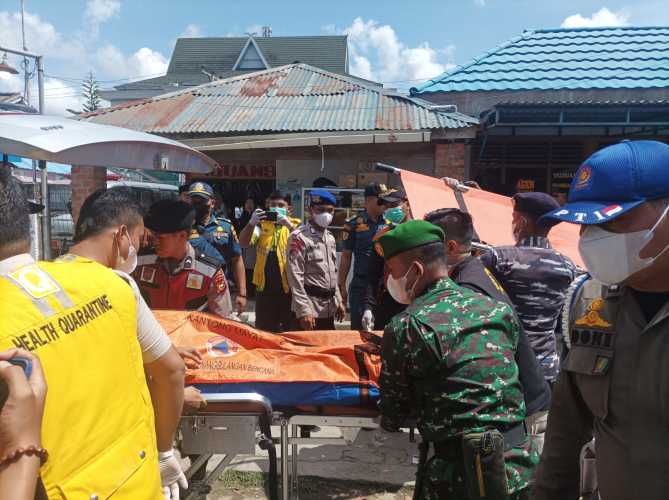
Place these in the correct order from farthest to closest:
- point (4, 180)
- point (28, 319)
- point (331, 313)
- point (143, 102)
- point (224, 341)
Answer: point (143, 102)
point (331, 313)
point (224, 341)
point (4, 180)
point (28, 319)

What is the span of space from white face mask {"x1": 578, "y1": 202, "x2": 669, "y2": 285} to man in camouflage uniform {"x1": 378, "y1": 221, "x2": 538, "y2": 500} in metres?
0.54

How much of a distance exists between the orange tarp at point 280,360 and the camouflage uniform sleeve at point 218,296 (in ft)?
1.76

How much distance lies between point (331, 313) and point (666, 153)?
3722 mm

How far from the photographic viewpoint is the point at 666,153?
1332mm

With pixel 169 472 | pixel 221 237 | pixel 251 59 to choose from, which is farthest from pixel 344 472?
Answer: pixel 251 59

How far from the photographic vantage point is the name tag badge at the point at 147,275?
10.9ft

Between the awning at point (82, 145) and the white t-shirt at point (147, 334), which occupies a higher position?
the awning at point (82, 145)

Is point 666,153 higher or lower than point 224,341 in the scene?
higher

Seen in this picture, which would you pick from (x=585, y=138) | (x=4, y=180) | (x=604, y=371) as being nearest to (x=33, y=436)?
(x=4, y=180)

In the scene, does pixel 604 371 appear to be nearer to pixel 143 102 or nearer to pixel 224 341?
pixel 224 341

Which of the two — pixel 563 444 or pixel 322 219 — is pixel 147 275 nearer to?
pixel 322 219

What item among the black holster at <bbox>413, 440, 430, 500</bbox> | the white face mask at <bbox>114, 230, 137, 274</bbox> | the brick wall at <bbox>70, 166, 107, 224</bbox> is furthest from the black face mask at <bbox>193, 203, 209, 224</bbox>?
the brick wall at <bbox>70, 166, 107, 224</bbox>

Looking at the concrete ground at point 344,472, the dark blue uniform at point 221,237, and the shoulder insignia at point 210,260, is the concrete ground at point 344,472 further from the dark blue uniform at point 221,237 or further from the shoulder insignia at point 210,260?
the dark blue uniform at point 221,237

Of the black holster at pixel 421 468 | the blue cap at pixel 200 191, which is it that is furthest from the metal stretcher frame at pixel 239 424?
the blue cap at pixel 200 191
